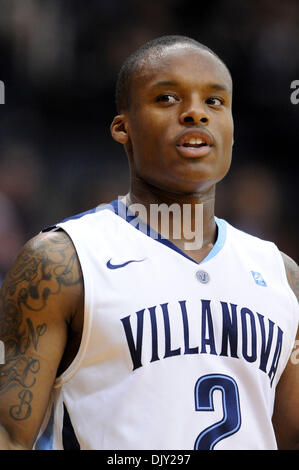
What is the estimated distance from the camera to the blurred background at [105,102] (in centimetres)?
587

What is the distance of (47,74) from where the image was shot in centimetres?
606

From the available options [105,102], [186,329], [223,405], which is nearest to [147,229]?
[186,329]

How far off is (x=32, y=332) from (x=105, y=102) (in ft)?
13.5

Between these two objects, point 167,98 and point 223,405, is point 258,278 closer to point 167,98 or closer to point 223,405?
point 223,405

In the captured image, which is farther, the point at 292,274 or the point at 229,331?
the point at 292,274

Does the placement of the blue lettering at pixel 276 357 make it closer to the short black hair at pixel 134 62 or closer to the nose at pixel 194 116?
the nose at pixel 194 116

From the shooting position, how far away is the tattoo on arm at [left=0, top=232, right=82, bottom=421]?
7.77 feet

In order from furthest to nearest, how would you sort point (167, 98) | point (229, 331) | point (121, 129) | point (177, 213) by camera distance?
point (121, 129)
point (177, 213)
point (167, 98)
point (229, 331)

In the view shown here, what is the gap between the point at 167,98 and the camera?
9.10 feet

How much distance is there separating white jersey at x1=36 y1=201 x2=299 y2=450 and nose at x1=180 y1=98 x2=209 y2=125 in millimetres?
466

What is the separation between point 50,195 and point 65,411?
3506 millimetres

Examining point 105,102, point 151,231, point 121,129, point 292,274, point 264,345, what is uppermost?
point 121,129

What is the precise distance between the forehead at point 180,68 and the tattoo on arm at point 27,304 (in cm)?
77

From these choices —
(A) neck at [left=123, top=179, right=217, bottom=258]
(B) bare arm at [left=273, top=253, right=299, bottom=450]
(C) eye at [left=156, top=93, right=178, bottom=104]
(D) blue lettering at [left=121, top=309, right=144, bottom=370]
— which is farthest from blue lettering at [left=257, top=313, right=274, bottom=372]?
(C) eye at [left=156, top=93, right=178, bottom=104]
